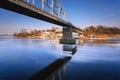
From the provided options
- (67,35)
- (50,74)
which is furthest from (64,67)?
(67,35)

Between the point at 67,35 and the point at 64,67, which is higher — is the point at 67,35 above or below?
above

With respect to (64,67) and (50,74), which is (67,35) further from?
(50,74)

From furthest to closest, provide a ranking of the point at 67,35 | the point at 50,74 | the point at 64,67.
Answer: the point at 67,35 → the point at 64,67 → the point at 50,74

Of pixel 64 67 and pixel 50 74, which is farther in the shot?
pixel 64 67

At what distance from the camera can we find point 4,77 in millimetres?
11156

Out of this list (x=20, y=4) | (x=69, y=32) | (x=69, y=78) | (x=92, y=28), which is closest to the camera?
(x=69, y=78)

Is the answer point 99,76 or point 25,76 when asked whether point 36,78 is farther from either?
point 99,76

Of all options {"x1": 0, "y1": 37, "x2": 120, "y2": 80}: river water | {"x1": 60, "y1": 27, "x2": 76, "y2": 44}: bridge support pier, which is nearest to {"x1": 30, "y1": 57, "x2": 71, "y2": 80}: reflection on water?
{"x1": 0, "y1": 37, "x2": 120, "y2": 80}: river water

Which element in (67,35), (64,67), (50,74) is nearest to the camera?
(50,74)

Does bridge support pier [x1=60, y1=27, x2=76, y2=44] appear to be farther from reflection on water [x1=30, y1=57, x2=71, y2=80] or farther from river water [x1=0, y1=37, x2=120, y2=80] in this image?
reflection on water [x1=30, y1=57, x2=71, y2=80]

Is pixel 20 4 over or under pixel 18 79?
over

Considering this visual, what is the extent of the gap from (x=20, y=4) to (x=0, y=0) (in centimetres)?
313

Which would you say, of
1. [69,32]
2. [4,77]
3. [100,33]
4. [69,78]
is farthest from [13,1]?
[100,33]

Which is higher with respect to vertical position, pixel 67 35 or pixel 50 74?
pixel 67 35
